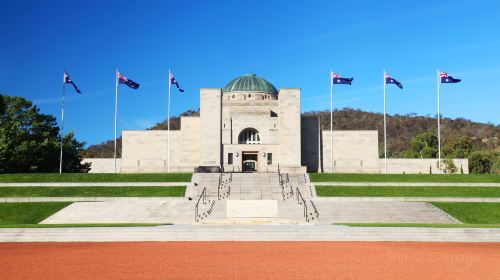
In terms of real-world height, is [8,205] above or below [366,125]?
below

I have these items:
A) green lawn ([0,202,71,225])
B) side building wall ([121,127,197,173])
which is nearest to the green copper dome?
side building wall ([121,127,197,173])

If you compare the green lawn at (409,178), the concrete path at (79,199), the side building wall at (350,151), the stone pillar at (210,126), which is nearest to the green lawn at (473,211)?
the green lawn at (409,178)

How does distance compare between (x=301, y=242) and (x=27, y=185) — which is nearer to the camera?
(x=301, y=242)

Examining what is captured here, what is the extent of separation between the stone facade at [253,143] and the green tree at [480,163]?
25.1 metres

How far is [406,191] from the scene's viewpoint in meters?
41.7

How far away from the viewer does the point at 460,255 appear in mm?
18156

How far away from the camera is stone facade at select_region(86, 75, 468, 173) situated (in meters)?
60.5

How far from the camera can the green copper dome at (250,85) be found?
228ft

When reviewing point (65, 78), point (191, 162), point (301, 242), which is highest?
point (65, 78)

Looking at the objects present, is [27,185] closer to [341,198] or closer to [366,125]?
[341,198]

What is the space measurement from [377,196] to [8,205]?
2660 centimetres

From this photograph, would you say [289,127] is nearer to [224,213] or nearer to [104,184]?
[104,184]

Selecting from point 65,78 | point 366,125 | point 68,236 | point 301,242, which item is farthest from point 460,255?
point 366,125

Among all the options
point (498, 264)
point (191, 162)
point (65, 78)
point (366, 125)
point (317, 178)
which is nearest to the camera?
point (498, 264)
